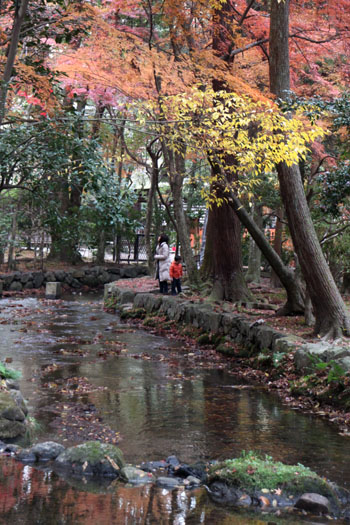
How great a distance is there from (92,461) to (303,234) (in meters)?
6.87

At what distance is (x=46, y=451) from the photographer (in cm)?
592

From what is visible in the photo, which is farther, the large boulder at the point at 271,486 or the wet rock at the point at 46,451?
the wet rock at the point at 46,451

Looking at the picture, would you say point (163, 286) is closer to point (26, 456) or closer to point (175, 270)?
point (175, 270)

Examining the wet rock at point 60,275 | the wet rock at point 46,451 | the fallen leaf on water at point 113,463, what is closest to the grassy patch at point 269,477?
the fallen leaf on water at point 113,463

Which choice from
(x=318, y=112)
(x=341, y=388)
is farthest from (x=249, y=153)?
(x=341, y=388)

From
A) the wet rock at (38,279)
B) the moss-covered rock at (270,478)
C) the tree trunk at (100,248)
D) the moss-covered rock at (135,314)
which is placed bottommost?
the moss-covered rock at (270,478)

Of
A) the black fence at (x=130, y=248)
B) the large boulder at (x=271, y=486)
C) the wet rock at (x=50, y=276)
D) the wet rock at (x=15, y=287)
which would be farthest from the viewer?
the black fence at (x=130, y=248)

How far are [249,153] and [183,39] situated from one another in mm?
6279

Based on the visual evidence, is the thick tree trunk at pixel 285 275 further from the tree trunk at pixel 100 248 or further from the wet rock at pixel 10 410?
the tree trunk at pixel 100 248

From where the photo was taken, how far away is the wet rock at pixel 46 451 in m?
5.89

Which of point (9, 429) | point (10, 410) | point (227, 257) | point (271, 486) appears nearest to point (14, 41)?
point (10, 410)

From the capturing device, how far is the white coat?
1823cm

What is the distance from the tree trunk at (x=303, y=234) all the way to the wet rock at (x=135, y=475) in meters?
6.03

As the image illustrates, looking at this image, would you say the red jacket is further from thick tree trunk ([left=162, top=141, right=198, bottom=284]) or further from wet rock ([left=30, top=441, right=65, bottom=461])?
wet rock ([left=30, top=441, right=65, bottom=461])
